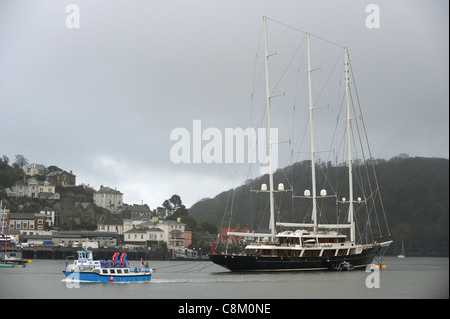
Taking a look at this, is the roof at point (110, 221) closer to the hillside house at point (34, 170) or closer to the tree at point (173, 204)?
the tree at point (173, 204)

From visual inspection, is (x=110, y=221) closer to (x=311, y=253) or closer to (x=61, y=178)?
(x=61, y=178)

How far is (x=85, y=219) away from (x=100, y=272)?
10414 cm

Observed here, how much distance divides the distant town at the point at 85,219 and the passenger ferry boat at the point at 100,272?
50721 millimetres

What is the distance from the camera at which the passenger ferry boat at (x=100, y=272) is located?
193 feet

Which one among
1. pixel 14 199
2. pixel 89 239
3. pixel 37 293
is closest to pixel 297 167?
pixel 89 239

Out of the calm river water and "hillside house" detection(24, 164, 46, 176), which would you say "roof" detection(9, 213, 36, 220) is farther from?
the calm river water

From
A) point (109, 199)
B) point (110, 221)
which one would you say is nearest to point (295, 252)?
point (110, 221)

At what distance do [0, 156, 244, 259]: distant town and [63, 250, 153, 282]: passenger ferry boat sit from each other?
5072cm

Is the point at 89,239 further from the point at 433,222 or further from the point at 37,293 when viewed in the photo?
the point at 37,293

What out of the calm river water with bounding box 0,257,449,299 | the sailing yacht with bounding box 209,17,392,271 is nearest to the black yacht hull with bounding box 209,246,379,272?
the sailing yacht with bounding box 209,17,392,271

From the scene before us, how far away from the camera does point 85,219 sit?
160 m

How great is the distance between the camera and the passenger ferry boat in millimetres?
58812
